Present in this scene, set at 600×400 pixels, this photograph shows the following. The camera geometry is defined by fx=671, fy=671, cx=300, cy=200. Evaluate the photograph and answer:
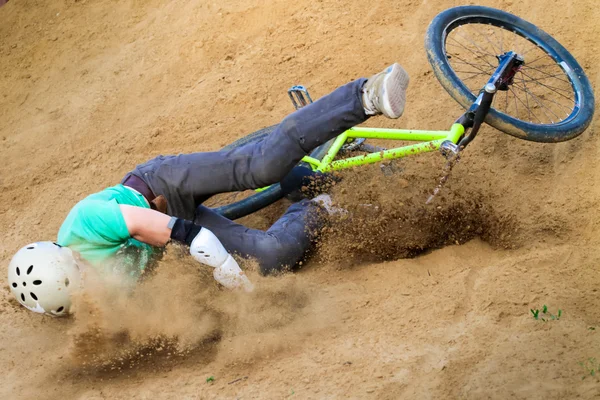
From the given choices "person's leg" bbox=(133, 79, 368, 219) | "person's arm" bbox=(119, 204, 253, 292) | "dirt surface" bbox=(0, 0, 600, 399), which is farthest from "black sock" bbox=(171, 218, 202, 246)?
"person's leg" bbox=(133, 79, 368, 219)

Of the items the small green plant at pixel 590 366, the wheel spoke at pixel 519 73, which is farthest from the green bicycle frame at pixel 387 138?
the small green plant at pixel 590 366

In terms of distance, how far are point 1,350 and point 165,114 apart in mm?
2900

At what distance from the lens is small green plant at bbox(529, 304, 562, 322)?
322 centimetres

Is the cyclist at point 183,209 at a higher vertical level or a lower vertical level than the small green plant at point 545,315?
higher

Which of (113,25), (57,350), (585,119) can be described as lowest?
(57,350)

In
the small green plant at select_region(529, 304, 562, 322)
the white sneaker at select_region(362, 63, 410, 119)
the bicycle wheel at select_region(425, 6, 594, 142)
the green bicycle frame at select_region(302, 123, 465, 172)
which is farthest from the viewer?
the bicycle wheel at select_region(425, 6, 594, 142)

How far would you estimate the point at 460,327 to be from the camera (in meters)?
3.37

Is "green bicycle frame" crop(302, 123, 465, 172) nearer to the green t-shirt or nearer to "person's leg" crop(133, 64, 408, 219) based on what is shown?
"person's leg" crop(133, 64, 408, 219)

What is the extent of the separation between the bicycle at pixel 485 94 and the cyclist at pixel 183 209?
22.7 inches

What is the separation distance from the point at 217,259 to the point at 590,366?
1.94 meters

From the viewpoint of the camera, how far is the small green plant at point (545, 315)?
10.6 ft

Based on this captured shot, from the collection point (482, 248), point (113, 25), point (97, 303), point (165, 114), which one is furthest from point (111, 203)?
point (113, 25)

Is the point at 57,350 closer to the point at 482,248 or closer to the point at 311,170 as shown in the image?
the point at 311,170

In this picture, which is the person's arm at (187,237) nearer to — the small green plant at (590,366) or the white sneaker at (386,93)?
the white sneaker at (386,93)
